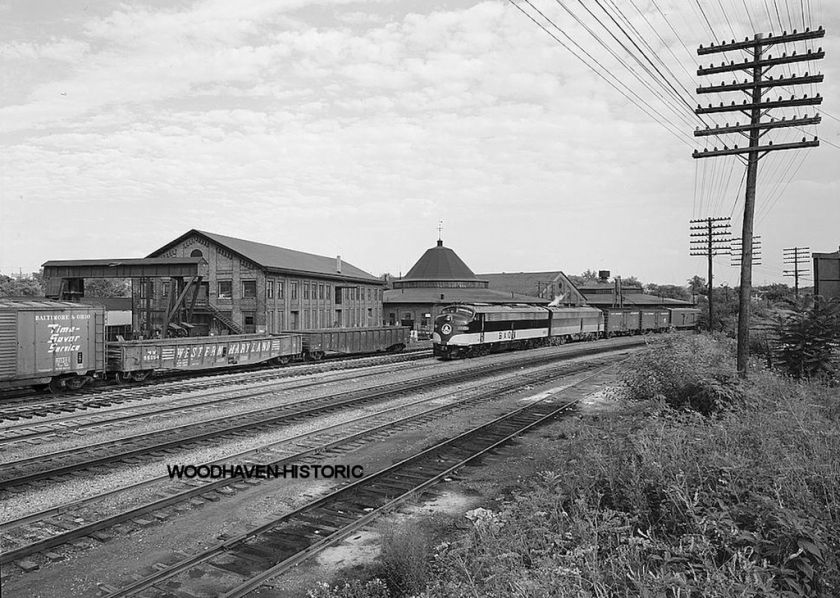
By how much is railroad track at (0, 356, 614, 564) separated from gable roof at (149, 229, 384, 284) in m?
27.6

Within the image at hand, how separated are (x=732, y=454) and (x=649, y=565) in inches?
96.8

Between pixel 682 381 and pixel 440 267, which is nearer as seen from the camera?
pixel 682 381

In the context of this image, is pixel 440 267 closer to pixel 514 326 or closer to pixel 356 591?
pixel 514 326

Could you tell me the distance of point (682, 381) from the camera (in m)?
14.1

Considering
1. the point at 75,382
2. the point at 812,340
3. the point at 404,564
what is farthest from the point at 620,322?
the point at 404,564

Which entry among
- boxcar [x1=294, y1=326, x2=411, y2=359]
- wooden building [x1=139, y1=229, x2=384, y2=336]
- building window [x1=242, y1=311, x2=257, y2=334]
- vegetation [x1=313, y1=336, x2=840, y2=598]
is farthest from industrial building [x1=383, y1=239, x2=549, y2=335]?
vegetation [x1=313, y1=336, x2=840, y2=598]

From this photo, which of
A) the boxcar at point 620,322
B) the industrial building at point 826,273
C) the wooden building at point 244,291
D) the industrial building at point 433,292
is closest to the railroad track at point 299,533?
the industrial building at point 826,273

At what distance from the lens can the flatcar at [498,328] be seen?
33.4 meters

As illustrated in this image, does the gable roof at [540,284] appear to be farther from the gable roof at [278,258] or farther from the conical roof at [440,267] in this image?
the gable roof at [278,258]

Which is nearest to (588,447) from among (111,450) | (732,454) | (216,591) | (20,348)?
(732,454)

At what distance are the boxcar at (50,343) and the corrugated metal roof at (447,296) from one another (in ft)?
140

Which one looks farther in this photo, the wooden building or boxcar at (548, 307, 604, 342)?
boxcar at (548, 307, 604, 342)

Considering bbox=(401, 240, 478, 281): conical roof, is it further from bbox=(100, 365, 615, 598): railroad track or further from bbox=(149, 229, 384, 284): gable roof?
bbox=(100, 365, 615, 598): railroad track

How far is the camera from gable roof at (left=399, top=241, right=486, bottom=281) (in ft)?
241
